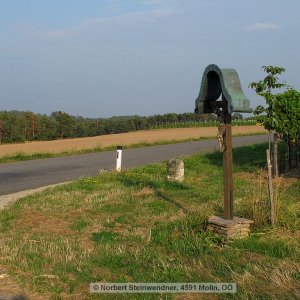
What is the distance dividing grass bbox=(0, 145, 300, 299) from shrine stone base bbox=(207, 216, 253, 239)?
15 centimetres

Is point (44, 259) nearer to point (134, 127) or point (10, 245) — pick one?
point (10, 245)

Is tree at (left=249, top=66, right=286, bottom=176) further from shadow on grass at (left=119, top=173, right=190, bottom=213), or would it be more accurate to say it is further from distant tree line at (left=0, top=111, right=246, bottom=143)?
distant tree line at (left=0, top=111, right=246, bottom=143)

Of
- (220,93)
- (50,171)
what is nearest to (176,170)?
(220,93)

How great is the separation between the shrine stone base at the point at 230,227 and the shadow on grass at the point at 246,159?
821 cm

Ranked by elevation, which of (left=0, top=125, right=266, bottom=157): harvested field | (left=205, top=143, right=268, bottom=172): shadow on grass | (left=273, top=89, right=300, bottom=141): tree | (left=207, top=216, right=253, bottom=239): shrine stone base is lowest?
(left=0, top=125, right=266, bottom=157): harvested field

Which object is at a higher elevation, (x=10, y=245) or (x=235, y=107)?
(x=235, y=107)

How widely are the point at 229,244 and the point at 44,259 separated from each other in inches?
94.5

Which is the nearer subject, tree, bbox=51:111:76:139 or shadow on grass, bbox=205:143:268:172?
shadow on grass, bbox=205:143:268:172

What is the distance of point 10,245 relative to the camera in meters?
6.68

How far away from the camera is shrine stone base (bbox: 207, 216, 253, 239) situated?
6543 millimetres

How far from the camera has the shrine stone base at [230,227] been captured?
21.5 ft

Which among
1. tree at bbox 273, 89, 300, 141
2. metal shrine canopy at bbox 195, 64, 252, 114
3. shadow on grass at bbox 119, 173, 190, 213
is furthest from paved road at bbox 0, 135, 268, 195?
metal shrine canopy at bbox 195, 64, 252, 114

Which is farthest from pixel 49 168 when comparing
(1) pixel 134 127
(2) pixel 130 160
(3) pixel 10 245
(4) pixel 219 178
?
(1) pixel 134 127

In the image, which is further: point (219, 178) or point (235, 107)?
point (219, 178)
